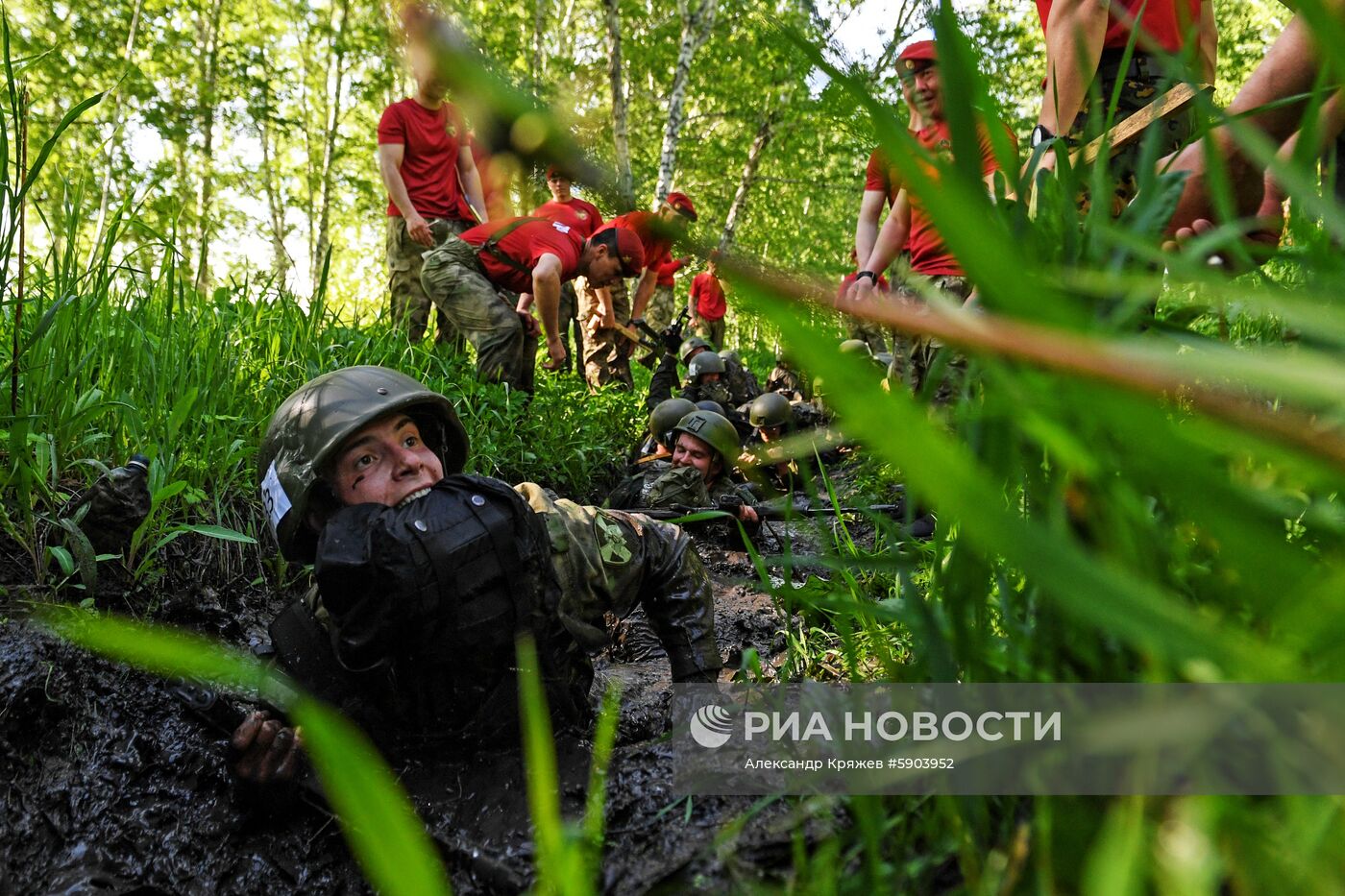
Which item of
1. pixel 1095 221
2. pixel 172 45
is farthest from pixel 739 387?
pixel 172 45

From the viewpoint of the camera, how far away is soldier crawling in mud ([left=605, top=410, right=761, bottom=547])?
17.3ft

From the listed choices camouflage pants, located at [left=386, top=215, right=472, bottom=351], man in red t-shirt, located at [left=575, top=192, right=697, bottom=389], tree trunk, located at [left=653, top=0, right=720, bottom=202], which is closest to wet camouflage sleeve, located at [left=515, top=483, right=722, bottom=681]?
camouflage pants, located at [left=386, top=215, right=472, bottom=351]

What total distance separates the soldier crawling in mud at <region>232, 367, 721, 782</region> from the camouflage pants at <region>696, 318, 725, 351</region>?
363 inches

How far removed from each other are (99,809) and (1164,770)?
6.90 feet

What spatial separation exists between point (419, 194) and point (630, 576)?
4352 mm

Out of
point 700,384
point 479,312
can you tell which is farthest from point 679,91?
point 479,312

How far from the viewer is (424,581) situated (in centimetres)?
202

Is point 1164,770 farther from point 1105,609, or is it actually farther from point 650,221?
point 650,221

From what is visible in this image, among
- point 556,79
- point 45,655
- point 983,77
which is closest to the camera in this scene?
point 556,79

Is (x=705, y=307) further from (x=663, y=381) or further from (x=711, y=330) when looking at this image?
(x=663, y=381)

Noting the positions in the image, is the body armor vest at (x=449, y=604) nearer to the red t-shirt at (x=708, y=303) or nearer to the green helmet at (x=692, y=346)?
the green helmet at (x=692, y=346)

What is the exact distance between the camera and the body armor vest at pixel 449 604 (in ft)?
6.61

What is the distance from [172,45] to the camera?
54.0ft

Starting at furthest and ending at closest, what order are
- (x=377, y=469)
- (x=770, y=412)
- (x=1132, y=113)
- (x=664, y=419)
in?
(x=770, y=412) < (x=664, y=419) < (x=377, y=469) < (x=1132, y=113)
